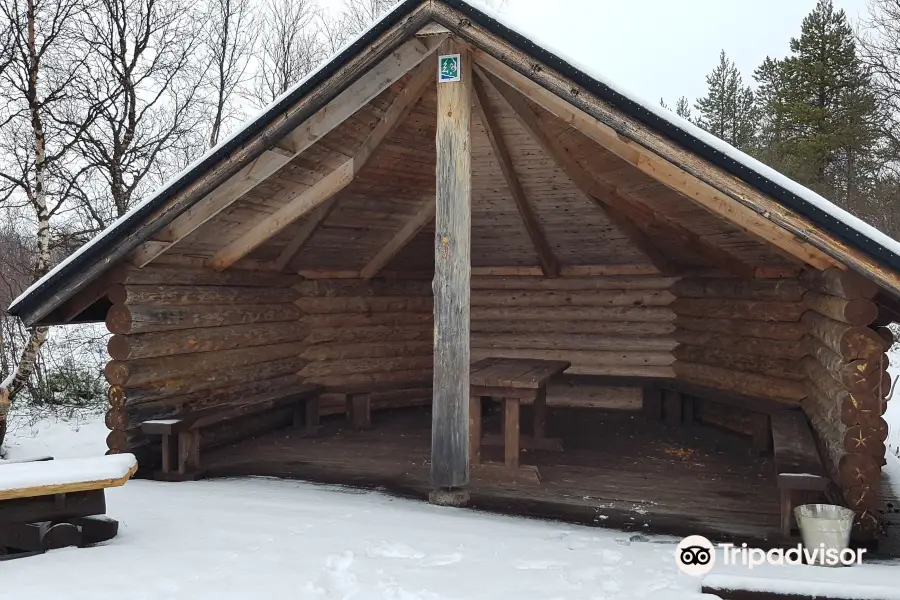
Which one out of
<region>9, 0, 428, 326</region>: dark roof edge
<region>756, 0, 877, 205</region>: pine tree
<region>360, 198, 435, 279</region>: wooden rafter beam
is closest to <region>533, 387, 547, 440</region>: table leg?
<region>360, 198, 435, 279</region>: wooden rafter beam

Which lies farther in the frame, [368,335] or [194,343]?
[368,335]

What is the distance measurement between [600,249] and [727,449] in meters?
3.22

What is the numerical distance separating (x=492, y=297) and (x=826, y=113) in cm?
1662

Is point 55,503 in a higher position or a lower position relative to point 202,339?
lower

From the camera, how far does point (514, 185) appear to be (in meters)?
8.05

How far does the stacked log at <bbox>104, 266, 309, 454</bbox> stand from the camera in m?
6.66

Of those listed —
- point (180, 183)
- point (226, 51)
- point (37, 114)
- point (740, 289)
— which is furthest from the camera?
point (226, 51)

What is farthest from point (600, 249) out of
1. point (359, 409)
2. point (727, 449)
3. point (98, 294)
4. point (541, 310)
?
point (98, 294)

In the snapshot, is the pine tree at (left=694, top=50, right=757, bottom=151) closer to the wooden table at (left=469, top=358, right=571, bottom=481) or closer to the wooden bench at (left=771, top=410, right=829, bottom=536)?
the wooden bench at (left=771, top=410, right=829, bottom=536)

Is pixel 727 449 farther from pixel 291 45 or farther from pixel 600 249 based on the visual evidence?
pixel 291 45

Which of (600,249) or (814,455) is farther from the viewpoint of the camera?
(600,249)

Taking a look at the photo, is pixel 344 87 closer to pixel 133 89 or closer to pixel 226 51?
pixel 133 89

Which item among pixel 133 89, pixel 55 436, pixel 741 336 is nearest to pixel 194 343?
pixel 55 436

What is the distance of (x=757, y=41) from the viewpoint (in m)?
78.8
